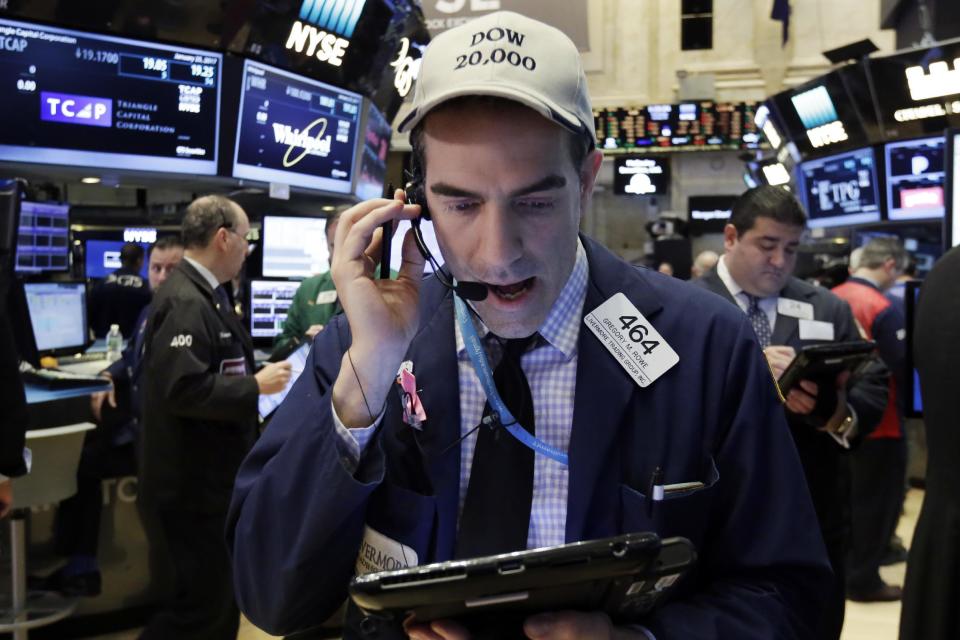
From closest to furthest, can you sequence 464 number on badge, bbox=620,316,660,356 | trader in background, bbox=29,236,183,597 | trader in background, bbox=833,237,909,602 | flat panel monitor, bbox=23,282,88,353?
464 number on badge, bbox=620,316,660,356 < trader in background, bbox=29,236,183,597 < flat panel monitor, bbox=23,282,88,353 < trader in background, bbox=833,237,909,602

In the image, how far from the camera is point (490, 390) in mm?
1238

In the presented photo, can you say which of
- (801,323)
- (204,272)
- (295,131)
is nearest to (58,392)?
(204,272)

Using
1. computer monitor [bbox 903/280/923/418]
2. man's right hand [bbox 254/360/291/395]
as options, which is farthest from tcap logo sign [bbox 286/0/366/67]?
computer monitor [bbox 903/280/923/418]

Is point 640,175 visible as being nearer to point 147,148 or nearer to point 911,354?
→ point 147,148

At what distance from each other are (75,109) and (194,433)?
86.4 inches

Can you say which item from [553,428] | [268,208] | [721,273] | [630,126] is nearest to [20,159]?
[268,208]

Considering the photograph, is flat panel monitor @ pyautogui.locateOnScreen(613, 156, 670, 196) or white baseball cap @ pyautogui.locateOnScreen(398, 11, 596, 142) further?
flat panel monitor @ pyautogui.locateOnScreen(613, 156, 670, 196)

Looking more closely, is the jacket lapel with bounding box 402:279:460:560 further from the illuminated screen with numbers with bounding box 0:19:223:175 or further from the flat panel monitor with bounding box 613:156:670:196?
the flat panel monitor with bounding box 613:156:670:196

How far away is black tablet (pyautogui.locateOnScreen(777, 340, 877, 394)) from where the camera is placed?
2.64 meters

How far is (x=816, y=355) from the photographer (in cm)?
264

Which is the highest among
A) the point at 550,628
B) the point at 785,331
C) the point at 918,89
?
the point at 918,89

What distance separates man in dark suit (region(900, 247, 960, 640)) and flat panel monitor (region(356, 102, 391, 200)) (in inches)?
203

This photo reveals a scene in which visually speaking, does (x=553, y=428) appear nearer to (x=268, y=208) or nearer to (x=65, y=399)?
(x=65, y=399)

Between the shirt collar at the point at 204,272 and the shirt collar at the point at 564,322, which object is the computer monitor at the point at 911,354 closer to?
the shirt collar at the point at 564,322
